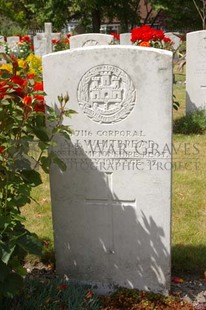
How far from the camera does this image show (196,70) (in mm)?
6699

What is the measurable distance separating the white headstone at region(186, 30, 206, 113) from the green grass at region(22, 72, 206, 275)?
4.12 ft

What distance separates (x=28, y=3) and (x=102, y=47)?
84.8ft

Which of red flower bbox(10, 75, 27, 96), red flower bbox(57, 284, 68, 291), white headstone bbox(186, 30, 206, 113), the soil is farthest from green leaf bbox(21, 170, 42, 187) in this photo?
white headstone bbox(186, 30, 206, 113)

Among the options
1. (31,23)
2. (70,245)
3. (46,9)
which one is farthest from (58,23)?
(70,245)

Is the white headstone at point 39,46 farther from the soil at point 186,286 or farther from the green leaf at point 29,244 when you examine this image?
the green leaf at point 29,244

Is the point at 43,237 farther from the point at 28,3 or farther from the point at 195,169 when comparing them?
the point at 28,3

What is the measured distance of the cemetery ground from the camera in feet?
8.29

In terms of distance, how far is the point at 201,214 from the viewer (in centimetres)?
391

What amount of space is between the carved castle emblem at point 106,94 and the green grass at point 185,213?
3.97 ft

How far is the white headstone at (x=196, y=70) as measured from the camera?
259 inches

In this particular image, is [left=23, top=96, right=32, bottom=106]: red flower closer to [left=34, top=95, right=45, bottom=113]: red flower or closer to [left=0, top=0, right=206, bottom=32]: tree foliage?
[left=34, top=95, right=45, bottom=113]: red flower

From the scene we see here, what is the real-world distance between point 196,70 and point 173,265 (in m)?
4.23

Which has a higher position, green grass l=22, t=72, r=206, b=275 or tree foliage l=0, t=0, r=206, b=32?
tree foliage l=0, t=0, r=206, b=32

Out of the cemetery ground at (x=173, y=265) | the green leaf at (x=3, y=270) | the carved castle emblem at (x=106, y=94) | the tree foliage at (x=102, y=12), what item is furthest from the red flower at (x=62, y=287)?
the tree foliage at (x=102, y=12)
